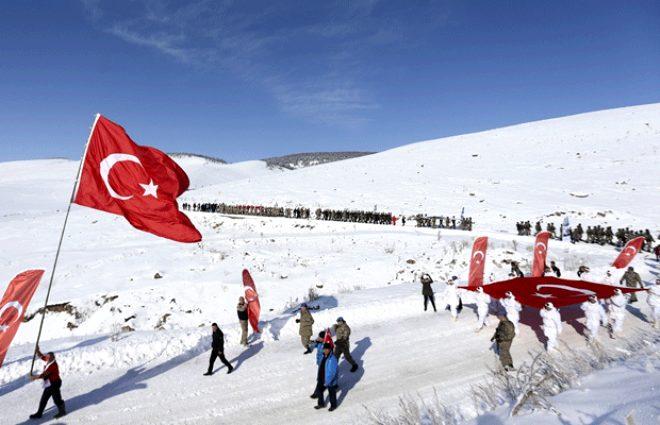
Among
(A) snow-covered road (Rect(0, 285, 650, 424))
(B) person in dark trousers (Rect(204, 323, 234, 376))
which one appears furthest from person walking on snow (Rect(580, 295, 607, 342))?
(B) person in dark trousers (Rect(204, 323, 234, 376))

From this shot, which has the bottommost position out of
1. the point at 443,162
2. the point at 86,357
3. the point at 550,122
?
the point at 86,357

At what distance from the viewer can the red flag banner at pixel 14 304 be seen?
9316mm

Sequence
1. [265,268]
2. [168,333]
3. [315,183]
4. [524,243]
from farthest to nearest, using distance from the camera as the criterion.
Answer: [315,183] < [524,243] < [265,268] < [168,333]

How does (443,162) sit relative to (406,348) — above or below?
above

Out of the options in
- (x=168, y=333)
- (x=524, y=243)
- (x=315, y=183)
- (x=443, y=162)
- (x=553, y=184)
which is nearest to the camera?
(x=168, y=333)

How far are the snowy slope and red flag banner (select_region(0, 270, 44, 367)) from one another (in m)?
33.8

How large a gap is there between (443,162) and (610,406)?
6620cm

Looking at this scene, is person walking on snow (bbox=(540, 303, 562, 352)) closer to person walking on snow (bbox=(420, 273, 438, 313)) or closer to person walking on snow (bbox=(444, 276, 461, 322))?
person walking on snow (bbox=(444, 276, 461, 322))

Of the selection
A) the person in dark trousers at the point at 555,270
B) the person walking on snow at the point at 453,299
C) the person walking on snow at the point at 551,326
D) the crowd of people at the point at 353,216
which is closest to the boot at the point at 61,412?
the person walking on snow at the point at 453,299

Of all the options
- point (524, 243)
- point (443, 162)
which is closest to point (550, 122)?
point (443, 162)

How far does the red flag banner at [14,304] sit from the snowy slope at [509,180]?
111 ft

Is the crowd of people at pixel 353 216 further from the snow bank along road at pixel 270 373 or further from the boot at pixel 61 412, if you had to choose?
the boot at pixel 61 412

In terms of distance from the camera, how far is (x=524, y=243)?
27094 mm

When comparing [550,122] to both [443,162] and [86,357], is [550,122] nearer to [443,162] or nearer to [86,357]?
[443,162]
